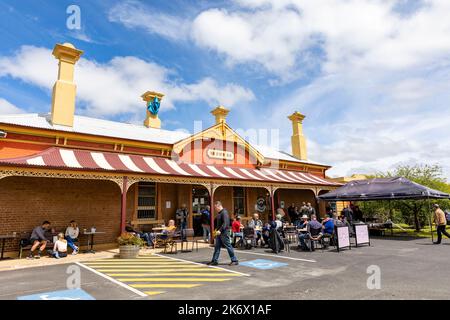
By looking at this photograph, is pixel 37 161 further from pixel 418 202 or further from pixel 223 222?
pixel 418 202

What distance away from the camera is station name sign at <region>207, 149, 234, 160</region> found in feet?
51.9

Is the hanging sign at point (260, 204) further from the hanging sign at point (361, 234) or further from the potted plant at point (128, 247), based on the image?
the potted plant at point (128, 247)

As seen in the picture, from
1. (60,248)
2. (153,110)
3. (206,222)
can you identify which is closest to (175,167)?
(206,222)

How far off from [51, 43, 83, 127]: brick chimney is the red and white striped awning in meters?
1.90

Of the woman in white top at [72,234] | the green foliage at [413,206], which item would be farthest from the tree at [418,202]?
the woman in white top at [72,234]

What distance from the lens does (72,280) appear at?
20.7 feet

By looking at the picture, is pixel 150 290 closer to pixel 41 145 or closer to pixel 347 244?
pixel 347 244

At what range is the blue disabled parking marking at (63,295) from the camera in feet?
16.4

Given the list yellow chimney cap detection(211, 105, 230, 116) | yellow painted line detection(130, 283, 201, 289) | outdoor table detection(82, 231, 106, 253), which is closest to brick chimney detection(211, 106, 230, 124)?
yellow chimney cap detection(211, 105, 230, 116)

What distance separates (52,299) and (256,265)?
15.5 feet

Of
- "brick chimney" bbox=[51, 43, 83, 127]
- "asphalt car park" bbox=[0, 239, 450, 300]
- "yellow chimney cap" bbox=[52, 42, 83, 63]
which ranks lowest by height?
"asphalt car park" bbox=[0, 239, 450, 300]

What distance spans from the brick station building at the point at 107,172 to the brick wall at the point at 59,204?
Answer: 29mm

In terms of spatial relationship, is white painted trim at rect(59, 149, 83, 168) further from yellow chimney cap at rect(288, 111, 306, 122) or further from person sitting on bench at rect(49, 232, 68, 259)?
yellow chimney cap at rect(288, 111, 306, 122)
